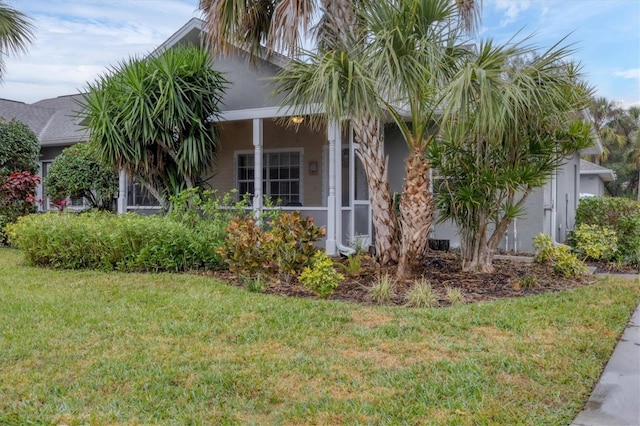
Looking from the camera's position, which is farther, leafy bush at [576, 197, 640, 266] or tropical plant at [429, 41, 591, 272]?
leafy bush at [576, 197, 640, 266]

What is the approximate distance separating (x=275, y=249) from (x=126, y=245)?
2.91 meters

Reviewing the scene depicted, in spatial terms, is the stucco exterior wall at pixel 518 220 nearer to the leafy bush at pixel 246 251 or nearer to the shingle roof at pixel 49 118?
the leafy bush at pixel 246 251

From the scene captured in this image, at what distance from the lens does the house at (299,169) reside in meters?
10.4

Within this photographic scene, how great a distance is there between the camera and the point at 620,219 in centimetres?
970

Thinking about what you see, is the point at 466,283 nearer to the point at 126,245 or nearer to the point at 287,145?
the point at 126,245

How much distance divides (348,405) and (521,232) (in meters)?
8.79

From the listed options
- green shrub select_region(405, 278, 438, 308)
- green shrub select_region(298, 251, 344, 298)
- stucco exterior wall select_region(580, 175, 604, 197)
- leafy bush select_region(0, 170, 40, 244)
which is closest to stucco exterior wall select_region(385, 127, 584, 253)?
green shrub select_region(405, 278, 438, 308)

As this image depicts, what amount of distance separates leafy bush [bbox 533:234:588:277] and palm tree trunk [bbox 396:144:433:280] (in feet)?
8.01

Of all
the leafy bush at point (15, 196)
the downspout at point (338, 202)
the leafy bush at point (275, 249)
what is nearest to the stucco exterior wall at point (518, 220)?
the downspout at point (338, 202)

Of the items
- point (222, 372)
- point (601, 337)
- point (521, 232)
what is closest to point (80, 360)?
point (222, 372)

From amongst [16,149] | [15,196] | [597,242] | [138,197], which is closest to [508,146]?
[597,242]

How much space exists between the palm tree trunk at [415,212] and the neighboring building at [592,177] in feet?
67.2

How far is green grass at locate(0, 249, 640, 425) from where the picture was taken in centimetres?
321

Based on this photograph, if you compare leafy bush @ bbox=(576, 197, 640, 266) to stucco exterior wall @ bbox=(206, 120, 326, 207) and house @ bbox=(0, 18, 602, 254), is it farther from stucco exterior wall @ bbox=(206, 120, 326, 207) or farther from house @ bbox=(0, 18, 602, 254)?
stucco exterior wall @ bbox=(206, 120, 326, 207)
